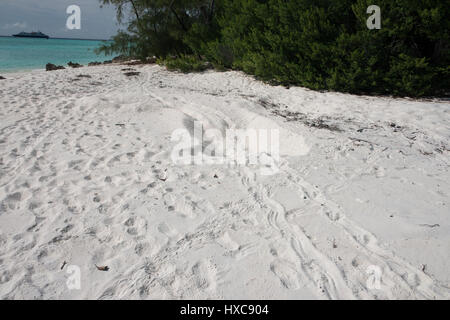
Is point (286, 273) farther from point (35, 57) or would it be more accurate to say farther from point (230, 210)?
point (35, 57)

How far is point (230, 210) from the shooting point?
3127 millimetres

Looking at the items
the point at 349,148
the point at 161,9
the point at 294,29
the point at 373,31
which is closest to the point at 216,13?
the point at 161,9

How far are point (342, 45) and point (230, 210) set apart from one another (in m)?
5.77

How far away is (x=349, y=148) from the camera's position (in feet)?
14.0

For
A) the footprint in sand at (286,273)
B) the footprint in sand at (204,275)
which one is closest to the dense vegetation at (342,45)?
the footprint in sand at (286,273)

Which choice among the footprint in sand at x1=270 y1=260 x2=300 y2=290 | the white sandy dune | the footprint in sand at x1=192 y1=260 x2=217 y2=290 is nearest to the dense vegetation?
the white sandy dune

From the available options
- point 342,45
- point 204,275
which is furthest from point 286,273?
point 342,45

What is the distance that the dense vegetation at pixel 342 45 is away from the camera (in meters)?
6.19

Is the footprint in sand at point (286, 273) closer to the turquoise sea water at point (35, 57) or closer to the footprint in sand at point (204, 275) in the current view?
the footprint in sand at point (204, 275)

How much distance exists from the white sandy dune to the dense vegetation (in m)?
1.19

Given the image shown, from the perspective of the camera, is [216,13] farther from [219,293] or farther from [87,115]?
[219,293]

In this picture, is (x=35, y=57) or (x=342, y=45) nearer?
(x=342, y=45)

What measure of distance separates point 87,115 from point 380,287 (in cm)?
634

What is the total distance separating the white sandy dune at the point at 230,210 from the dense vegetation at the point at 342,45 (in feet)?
3.91
